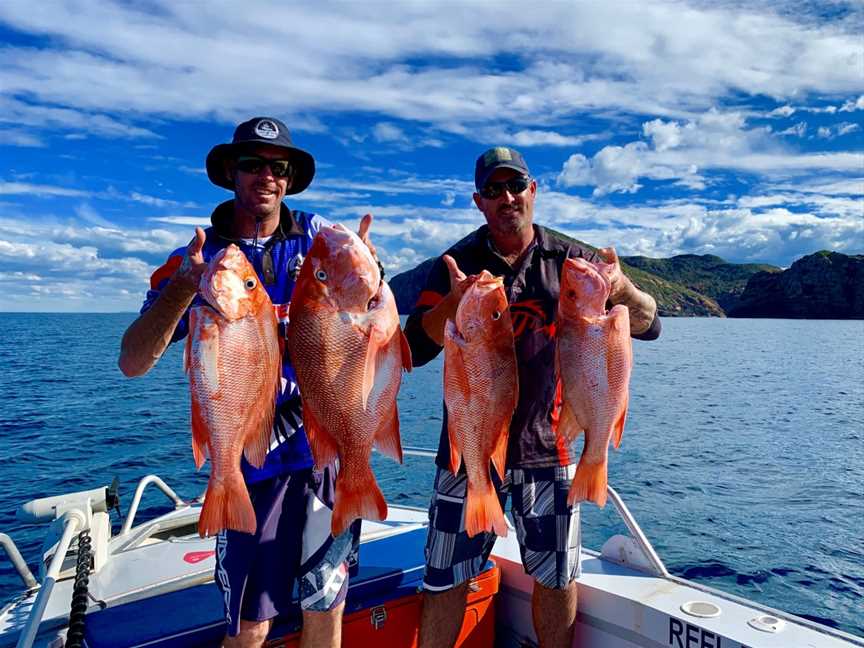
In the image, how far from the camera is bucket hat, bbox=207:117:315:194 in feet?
10.7

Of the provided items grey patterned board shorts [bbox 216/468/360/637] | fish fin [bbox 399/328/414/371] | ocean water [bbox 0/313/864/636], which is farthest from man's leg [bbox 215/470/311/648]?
ocean water [bbox 0/313/864/636]

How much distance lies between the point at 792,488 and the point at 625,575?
15.4 meters

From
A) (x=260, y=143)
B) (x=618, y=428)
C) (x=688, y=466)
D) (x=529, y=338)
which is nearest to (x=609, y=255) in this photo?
(x=529, y=338)

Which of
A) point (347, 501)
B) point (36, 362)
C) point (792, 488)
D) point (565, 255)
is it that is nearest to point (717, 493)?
point (792, 488)

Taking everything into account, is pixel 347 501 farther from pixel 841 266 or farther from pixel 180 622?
pixel 841 266

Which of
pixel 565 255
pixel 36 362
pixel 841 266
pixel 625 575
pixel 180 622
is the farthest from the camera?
pixel 841 266

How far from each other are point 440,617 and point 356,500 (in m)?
1.48

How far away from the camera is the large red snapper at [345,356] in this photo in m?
2.88

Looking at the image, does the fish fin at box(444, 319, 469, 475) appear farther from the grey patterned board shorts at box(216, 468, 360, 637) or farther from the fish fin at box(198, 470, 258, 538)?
the fish fin at box(198, 470, 258, 538)

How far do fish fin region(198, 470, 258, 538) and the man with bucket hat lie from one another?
477 mm

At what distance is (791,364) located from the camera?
163ft

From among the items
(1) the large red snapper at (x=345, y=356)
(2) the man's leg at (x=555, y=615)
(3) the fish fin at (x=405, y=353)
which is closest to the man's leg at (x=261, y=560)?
(1) the large red snapper at (x=345, y=356)

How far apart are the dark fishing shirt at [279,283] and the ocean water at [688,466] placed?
920 cm

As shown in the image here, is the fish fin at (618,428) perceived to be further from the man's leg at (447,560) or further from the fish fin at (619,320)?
the man's leg at (447,560)
